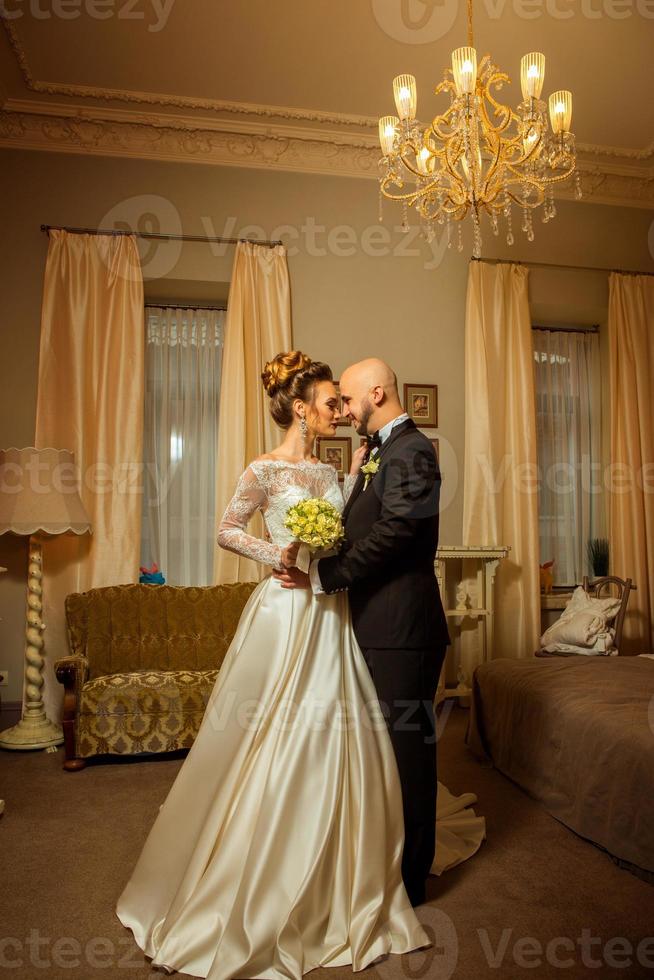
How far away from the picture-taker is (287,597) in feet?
8.38

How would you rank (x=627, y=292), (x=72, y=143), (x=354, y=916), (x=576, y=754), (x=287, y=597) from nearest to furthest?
(x=354, y=916), (x=287, y=597), (x=576, y=754), (x=72, y=143), (x=627, y=292)

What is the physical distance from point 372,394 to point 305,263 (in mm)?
3360

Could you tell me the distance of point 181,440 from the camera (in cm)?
589

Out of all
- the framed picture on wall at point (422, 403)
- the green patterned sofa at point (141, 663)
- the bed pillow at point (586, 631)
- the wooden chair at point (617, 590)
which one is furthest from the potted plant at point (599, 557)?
the green patterned sofa at point (141, 663)

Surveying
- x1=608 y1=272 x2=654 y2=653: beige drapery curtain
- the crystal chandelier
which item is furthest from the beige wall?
the crystal chandelier

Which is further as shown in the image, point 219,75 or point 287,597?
point 219,75

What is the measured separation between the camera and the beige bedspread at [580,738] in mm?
2861

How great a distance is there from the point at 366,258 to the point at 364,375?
3442 mm

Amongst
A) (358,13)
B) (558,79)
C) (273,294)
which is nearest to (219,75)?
(358,13)

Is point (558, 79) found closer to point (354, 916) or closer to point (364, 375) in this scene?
point (364, 375)

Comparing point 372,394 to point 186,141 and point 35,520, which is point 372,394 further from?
point 186,141

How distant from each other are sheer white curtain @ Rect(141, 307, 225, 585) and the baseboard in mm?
1365

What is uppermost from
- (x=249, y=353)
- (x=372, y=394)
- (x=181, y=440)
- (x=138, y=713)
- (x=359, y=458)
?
(x=249, y=353)

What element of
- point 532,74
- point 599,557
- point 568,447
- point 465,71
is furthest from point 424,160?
point 599,557
